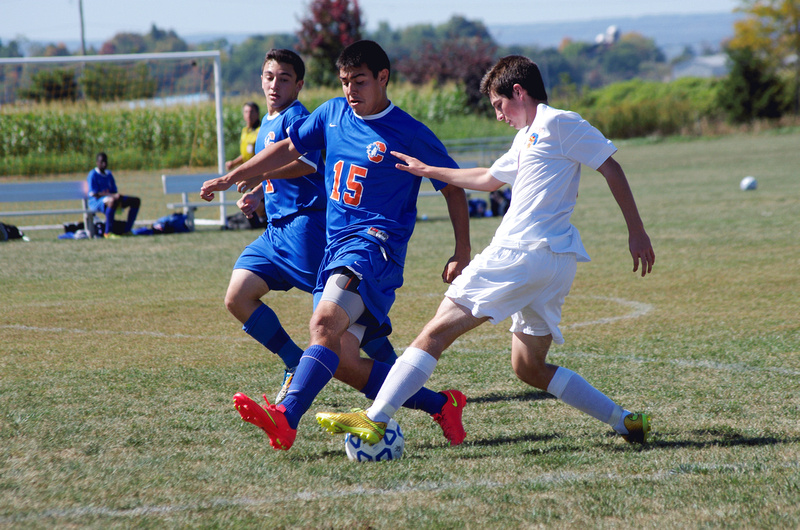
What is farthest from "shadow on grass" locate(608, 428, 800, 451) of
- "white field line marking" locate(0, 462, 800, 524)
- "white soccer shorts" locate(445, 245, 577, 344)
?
"white soccer shorts" locate(445, 245, 577, 344)

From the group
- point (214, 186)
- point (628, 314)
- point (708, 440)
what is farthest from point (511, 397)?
point (628, 314)

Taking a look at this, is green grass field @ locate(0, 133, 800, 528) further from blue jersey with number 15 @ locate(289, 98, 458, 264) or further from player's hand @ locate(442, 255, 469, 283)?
blue jersey with number 15 @ locate(289, 98, 458, 264)

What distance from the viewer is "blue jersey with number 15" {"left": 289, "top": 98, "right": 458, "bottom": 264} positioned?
13.8 feet

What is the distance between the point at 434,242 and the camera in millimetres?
12477

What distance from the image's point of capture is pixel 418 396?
4164mm

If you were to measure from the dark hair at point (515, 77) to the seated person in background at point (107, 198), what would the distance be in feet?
37.0

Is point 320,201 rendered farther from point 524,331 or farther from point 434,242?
point 434,242

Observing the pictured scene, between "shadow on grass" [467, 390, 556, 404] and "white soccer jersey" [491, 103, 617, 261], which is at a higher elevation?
"white soccer jersey" [491, 103, 617, 261]

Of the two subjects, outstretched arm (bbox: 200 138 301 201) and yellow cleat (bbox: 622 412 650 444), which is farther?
outstretched arm (bbox: 200 138 301 201)

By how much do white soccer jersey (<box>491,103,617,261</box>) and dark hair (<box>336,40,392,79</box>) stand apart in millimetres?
851

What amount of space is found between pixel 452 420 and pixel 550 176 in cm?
126

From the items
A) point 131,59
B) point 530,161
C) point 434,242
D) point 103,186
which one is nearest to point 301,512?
point 530,161

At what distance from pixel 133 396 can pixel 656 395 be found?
10.0ft

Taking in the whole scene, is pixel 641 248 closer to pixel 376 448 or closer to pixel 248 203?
pixel 376 448
